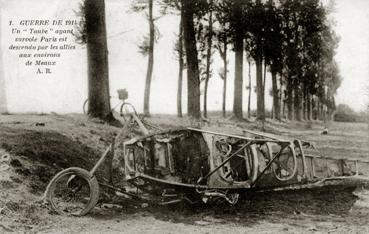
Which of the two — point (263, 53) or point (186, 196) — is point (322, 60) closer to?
point (263, 53)

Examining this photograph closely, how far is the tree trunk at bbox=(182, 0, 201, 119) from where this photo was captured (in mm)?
17312

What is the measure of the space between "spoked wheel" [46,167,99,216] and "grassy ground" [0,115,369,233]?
0.18m

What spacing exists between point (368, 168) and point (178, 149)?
6379mm

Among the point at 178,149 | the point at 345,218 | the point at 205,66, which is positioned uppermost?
the point at 205,66

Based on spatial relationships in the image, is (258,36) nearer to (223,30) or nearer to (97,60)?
(223,30)

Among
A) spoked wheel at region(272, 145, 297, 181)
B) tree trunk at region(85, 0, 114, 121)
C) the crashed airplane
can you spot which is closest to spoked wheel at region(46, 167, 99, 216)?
the crashed airplane

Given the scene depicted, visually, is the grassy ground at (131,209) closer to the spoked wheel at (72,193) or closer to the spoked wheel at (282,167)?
the spoked wheel at (72,193)

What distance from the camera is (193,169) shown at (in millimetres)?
8484

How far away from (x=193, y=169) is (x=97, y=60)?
5323mm

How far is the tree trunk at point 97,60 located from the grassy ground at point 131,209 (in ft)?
7.16

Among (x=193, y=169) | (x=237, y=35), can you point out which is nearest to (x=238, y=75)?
(x=237, y=35)

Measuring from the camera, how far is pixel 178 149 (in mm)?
8625

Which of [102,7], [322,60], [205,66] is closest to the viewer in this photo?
[102,7]

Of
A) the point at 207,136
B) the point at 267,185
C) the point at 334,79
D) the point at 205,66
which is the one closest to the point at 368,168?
the point at 267,185
